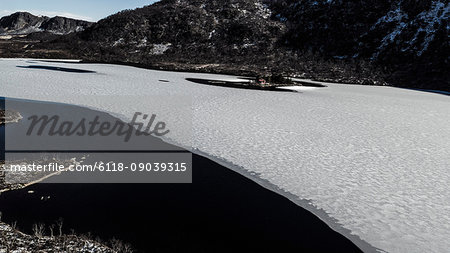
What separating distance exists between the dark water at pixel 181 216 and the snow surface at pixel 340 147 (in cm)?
100

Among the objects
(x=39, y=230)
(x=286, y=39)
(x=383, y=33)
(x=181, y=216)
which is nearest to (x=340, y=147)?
(x=181, y=216)

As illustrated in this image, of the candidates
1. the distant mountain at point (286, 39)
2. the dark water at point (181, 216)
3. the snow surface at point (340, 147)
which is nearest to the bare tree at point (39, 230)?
the dark water at point (181, 216)

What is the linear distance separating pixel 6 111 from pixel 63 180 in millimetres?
10605

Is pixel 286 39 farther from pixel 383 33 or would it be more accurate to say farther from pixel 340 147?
pixel 340 147

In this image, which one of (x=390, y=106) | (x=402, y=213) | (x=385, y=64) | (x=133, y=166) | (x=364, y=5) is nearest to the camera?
(x=402, y=213)

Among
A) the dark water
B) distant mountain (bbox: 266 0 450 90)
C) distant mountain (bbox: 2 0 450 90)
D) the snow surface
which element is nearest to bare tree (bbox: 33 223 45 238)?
the dark water

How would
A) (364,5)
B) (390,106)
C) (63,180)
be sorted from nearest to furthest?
(63,180)
(390,106)
(364,5)

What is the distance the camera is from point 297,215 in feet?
25.0

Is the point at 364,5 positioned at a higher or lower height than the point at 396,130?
higher

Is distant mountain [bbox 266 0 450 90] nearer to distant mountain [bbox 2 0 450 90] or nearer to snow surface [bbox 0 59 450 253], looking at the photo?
distant mountain [bbox 2 0 450 90]

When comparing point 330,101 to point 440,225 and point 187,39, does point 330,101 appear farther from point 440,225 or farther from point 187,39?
point 187,39

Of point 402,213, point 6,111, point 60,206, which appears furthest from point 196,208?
point 6,111

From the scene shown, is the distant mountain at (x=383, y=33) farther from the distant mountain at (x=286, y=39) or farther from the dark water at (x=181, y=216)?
the dark water at (x=181, y=216)

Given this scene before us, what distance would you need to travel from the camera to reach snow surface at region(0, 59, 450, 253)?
754 cm
